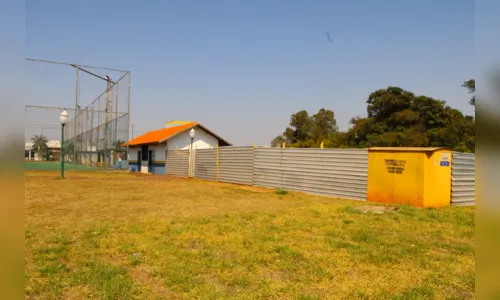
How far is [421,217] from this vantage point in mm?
8023

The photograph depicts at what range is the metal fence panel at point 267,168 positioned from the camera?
1533cm

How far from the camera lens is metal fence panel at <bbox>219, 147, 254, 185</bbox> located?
56.0ft

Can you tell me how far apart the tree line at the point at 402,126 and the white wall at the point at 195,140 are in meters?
6.65

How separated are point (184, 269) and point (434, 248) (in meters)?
3.74

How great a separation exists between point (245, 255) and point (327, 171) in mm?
8770

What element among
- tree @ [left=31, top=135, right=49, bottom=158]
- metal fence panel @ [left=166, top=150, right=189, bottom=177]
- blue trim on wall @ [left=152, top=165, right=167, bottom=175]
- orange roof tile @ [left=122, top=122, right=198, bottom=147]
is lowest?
blue trim on wall @ [left=152, top=165, right=167, bottom=175]

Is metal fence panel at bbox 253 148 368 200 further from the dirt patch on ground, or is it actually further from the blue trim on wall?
the blue trim on wall

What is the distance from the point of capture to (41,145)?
89.8ft

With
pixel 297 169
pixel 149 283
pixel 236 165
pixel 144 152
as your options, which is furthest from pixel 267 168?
pixel 144 152

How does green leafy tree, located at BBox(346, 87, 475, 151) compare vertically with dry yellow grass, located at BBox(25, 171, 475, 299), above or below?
above

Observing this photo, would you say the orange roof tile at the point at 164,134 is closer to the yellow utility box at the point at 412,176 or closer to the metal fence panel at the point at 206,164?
the metal fence panel at the point at 206,164

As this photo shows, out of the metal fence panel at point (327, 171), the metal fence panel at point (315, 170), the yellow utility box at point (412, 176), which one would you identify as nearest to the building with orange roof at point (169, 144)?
the metal fence panel at point (315, 170)

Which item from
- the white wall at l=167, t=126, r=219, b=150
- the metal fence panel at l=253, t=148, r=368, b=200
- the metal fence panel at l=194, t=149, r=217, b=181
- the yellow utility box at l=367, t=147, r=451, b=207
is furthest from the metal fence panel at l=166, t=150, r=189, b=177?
the yellow utility box at l=367, t=147, r=451, b=207

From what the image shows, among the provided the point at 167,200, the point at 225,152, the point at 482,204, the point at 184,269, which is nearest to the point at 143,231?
the point at 184,269
